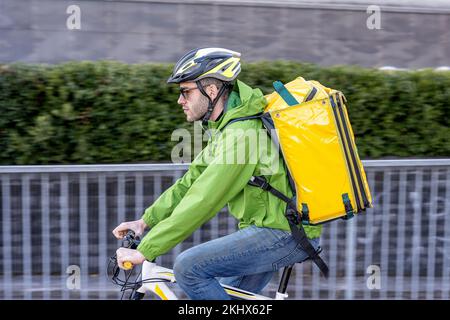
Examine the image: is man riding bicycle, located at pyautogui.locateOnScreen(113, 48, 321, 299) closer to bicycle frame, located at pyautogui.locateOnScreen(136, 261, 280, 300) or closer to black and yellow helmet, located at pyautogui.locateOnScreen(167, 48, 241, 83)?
black and yellow helmet, located at pyautogui.locateOnScreen(167, 48, 241, 83)

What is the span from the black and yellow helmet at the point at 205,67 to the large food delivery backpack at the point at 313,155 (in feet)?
0.86

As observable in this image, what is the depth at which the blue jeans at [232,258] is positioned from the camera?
321cm

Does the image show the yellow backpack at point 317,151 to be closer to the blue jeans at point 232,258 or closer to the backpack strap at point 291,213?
the backpack strap at point 291,213

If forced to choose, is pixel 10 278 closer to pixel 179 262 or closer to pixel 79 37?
pixel 179 262

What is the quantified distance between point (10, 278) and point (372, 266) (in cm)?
264

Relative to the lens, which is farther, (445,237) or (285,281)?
(445,237)

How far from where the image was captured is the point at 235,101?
3383mm

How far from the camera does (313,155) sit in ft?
10.2

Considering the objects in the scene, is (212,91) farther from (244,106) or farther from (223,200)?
(223,200)

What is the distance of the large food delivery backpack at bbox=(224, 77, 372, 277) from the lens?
3115 mm

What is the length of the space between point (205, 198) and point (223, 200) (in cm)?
9

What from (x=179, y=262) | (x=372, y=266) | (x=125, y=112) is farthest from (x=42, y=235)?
(x=372, y=266)

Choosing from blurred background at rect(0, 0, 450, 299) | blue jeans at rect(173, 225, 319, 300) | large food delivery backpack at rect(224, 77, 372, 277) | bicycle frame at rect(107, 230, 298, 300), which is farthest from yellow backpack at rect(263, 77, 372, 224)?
blurred background at rect(0, 0, 450, 299)

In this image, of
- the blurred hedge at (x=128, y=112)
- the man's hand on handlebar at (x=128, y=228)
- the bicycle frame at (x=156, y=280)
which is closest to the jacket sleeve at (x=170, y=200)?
the man's hand on handlebar at (x=128, y=228)
